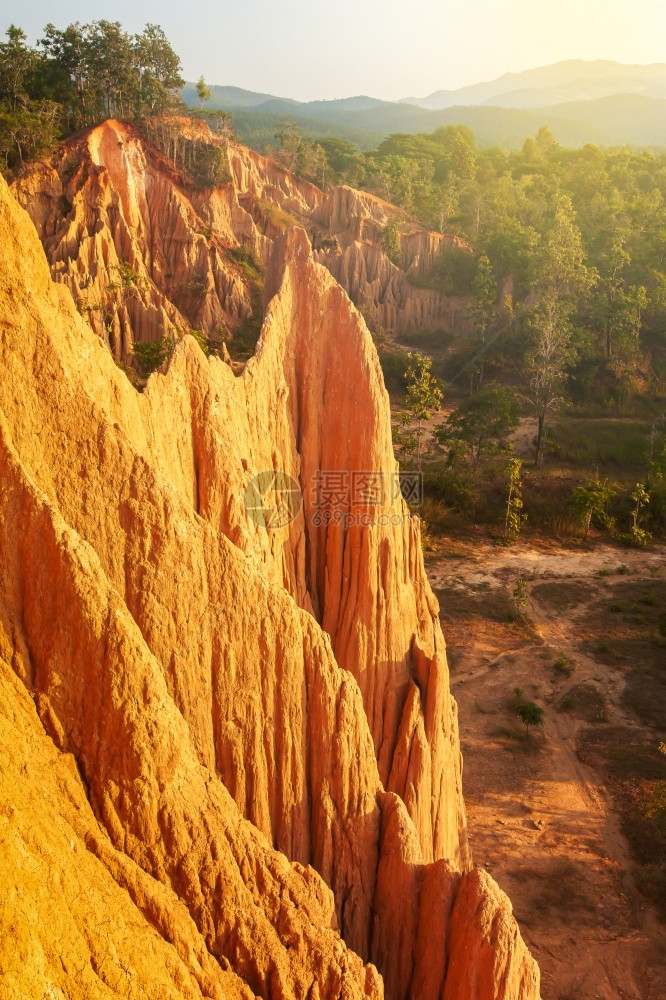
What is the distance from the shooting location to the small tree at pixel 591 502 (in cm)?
2245

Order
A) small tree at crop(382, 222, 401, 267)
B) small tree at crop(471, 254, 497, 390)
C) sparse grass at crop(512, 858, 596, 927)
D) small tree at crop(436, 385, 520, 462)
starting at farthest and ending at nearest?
small tree at crop(382, 222, 401, 267) < small tree at crop(471, 254, 497, 390) < small tree at crop(436, 385, 520, 462) < sparse grass at crop(512, 858, 596, 927)

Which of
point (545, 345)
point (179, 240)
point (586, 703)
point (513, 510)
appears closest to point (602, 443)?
point (545, 345)

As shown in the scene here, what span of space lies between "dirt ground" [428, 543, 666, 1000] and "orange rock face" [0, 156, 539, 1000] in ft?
11.2

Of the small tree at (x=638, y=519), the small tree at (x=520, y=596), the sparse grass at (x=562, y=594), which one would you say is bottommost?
the sparse grass at (x=562, y=594)

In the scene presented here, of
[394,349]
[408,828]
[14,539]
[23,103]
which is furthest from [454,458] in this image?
[23,103]

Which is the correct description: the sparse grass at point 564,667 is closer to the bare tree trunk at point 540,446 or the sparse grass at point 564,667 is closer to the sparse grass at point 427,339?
the bare tree trunk at point 540,446

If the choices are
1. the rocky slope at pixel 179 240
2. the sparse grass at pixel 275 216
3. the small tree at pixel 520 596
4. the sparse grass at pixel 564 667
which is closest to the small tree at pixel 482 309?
the rocky slope at pixel 179 240

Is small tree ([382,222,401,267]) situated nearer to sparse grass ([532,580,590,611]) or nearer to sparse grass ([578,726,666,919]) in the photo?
sparse grass ([532,580,590,611])

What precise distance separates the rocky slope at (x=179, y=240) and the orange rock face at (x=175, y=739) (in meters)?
17.9

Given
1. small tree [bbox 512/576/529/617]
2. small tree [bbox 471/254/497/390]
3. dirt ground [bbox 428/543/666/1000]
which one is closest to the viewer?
dirt ground [bbox 428/543/666/1000]

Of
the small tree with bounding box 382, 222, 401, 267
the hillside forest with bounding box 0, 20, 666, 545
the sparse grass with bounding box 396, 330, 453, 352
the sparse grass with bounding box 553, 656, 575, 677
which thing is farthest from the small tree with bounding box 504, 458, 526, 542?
the small tree with bounding box 382, 222, 401, 267

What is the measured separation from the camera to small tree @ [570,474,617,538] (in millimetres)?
22453

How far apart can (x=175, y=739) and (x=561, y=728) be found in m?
10.9

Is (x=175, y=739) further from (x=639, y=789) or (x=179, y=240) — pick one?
(x=179, y=240)
